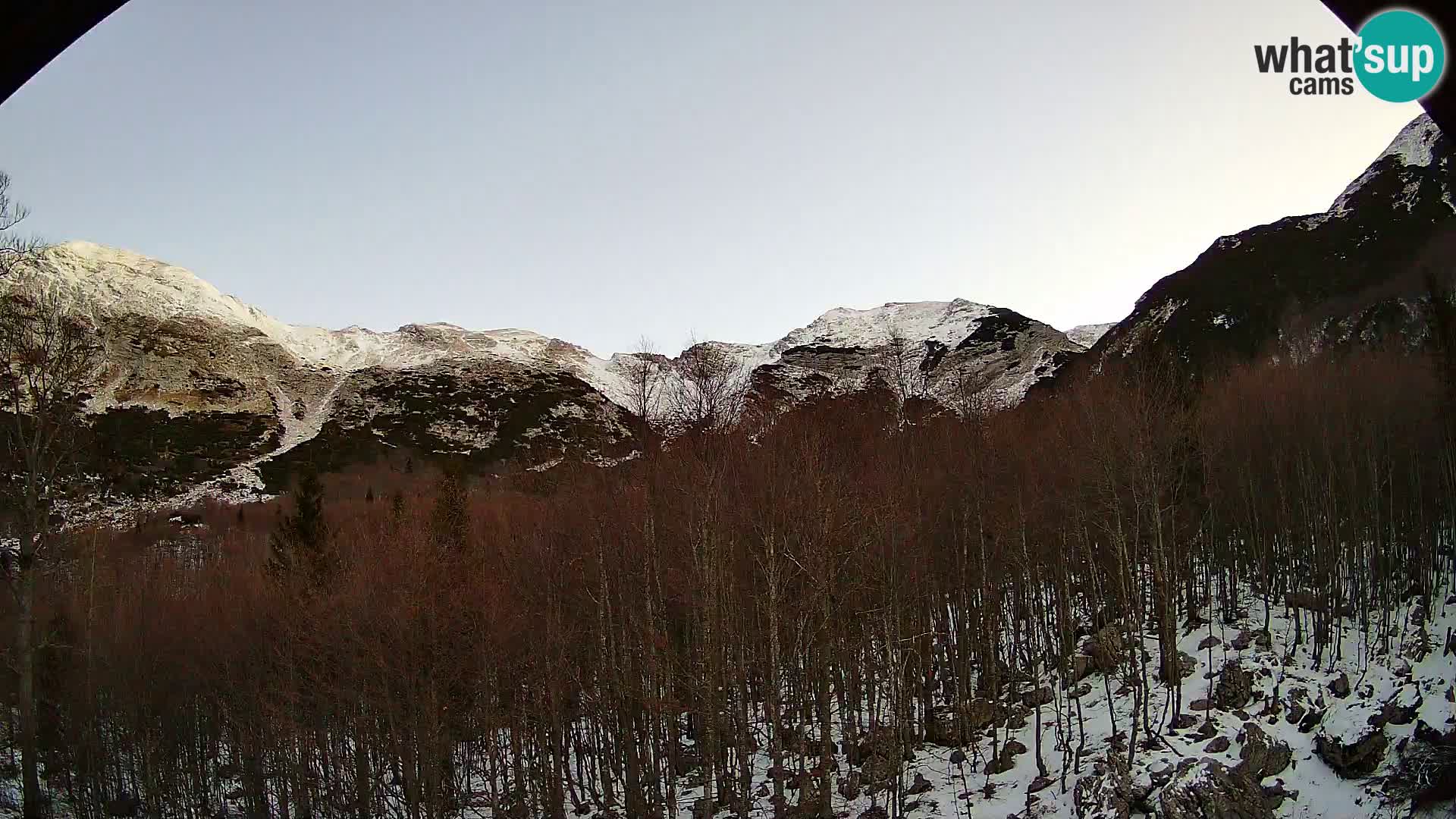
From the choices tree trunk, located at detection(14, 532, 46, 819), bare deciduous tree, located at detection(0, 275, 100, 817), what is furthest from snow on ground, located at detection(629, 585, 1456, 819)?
bare deciduous tree, located at detection(0, 275, 100, 817)

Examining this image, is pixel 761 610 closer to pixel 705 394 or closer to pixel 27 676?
pixel 705 394

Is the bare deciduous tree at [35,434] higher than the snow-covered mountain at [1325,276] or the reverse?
the reverse

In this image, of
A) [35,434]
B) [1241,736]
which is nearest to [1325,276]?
[1241,736]

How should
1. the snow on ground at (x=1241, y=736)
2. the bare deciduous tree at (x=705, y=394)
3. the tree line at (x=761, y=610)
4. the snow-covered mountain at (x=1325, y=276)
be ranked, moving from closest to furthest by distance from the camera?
the snow on ground at (x=1241, y=736) → the bare deciduous tree at (x=705, y=394) → the tree line at (x=761, y=610) → the snow-covered mountain at (x=1325, y=276)

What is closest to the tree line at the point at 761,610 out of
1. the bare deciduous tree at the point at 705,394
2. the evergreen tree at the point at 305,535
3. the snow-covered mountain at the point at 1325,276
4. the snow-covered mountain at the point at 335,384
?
the bare deciduous tree at the point at 705,394

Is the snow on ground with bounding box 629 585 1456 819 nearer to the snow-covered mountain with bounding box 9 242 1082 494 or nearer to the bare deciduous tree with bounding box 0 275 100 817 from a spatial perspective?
the bare deciduous tree with bounding box 0 275 100 817

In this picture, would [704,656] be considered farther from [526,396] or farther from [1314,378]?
[526,396]

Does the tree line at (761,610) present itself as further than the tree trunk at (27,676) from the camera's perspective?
Yes

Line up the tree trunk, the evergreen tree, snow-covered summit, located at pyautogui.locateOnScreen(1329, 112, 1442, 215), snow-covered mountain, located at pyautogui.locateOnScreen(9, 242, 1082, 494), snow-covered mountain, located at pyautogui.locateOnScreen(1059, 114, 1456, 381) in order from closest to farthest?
the tree trunk, the evergreen tree, snow-covered mountain, located at pyautogui.locateOnScreen(1059, 114, 1456, 381), snow-covered summit, located at pyautogui.locateOnScreen(1329, 112, 1442, 215), snow-covered mountain, located at pyautogui.locateOnScreen(9, 242, 1082, 494)

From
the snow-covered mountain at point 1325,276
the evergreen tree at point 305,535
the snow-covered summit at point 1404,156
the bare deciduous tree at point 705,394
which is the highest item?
the snow-covered summit at point 1404,156

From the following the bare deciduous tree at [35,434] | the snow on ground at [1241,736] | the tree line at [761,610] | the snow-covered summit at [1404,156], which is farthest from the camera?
the snow-covered summit at [1404,156]

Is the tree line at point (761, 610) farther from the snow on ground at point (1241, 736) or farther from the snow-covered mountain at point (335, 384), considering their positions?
the snow-covered mountain at point (335, 384)

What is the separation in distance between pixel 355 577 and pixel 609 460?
9.14 metres

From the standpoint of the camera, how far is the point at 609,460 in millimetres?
26781
